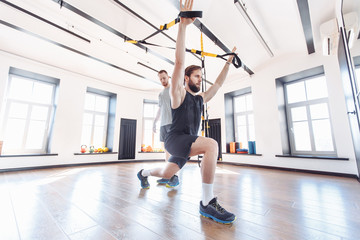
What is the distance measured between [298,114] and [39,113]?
7.28m

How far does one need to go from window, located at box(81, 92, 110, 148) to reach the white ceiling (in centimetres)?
138

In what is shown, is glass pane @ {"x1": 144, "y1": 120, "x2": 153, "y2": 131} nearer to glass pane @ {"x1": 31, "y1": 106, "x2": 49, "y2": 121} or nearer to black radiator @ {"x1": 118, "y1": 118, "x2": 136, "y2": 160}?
black radiator @ {"x1": 118, "y1": 118, "x2": 136, "y2": 160}

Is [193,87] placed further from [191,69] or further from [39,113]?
[39,113]

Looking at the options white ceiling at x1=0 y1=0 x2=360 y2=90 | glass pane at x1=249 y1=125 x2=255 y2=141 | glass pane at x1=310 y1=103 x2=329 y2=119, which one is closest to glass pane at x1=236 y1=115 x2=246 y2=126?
glass pane at x1=249 y1=125 x2=255 y2=141

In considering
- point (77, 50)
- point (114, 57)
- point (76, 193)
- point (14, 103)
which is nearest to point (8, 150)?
point (14, 103)

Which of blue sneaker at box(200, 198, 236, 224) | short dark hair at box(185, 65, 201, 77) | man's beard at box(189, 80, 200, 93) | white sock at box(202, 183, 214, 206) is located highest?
short dark hair at box(185, 65, 201, 77)

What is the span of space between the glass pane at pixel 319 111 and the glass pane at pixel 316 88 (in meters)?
0.23

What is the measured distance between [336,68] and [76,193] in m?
5.16

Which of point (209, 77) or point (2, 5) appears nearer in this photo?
point (2, 5)

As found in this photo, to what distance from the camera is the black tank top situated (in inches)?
50.1

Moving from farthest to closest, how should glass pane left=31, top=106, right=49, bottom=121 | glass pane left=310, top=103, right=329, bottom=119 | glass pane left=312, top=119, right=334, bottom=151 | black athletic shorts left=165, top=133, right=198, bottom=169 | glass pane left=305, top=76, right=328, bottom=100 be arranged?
glass pane left=31, top=106, right=49, bottom=121, glass pane left=305, top=76, right=328, bottom=100, glass pane left=310, top=103, right=329, bottom=119, glass pane left=312, top=119, right=334, bottom=151, black athletic shorts left=165, top=133, right=198, bottom=169

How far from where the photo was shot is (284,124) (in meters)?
4.32

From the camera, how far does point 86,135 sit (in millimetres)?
5508

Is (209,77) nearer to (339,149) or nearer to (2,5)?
(339,149)
